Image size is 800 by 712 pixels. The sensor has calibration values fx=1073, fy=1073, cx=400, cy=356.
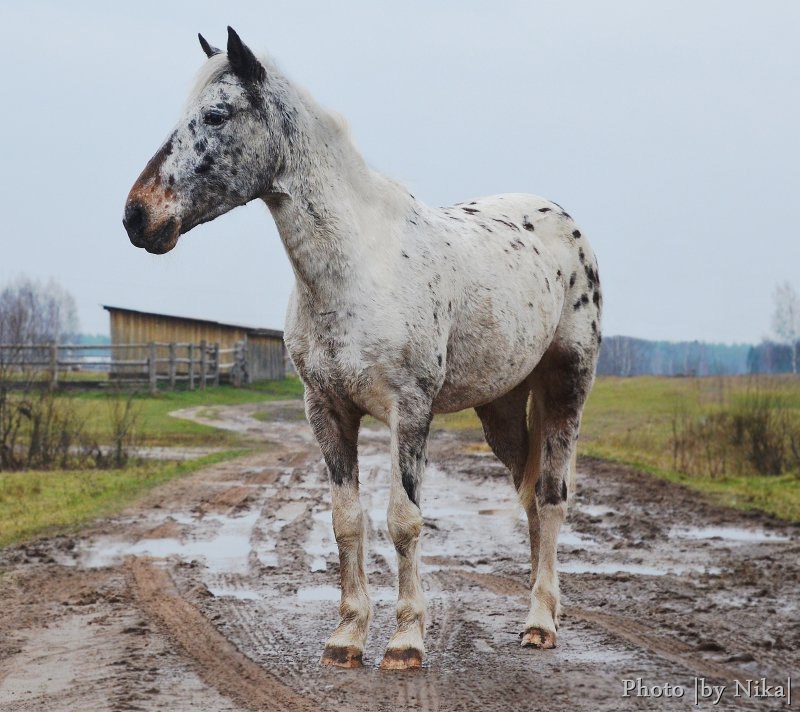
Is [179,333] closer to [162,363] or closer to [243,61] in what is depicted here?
[162,363]

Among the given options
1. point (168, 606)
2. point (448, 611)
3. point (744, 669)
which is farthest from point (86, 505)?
point (744, 669)

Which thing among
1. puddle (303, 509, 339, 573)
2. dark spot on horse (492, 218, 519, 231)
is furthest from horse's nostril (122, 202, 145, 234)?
puddle (303, 509, 339, 573)

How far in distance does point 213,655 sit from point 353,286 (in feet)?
6.41

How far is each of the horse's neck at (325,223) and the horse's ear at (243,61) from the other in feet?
1.33

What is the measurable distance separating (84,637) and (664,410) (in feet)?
90.1

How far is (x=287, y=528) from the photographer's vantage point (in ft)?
33.4

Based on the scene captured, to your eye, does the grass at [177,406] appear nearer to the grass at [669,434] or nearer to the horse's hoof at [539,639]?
the grass at [669,434]

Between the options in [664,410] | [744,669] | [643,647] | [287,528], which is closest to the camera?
[744,669]

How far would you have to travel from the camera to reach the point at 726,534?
999cm

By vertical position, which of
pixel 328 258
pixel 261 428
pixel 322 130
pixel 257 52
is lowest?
pixel 261 428

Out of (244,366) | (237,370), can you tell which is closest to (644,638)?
(237,370)

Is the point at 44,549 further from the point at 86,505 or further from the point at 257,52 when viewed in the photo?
the point at 257,52

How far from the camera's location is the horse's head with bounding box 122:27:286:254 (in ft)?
15.7

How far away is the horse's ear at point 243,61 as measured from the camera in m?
4.91
